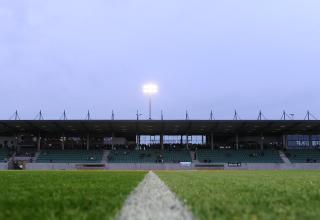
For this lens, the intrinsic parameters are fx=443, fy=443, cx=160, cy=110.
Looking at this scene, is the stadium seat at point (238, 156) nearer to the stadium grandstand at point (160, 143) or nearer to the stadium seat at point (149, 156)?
the stadium grandstand at point (160, 143)

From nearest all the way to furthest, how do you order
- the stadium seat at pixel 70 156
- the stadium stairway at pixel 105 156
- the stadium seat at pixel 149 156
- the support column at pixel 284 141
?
the stadium seat at pixel 149 156 → the stadium seat at pixel 70 156 → the stadium stairway at pixel 105 156 → the support column at pixel 284 141

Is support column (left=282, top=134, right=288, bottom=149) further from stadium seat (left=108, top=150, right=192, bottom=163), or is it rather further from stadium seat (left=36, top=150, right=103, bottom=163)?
stadium seat (left=36, top=150, right=103, bottom=163)

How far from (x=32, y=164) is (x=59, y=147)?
50.1 ft

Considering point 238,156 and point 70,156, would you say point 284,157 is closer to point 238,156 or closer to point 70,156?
point 238,156

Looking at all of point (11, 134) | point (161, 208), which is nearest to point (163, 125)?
point (11, 134)

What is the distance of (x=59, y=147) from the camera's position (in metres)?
77.2

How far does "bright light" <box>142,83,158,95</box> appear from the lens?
233 feet

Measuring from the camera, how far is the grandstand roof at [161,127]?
6658 centimetres

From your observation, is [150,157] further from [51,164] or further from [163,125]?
[51,164]

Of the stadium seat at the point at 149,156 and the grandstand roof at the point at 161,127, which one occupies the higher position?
the grandstand roof at the point at 161,127

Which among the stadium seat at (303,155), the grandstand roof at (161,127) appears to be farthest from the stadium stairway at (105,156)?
the stadium seat at (303,155)

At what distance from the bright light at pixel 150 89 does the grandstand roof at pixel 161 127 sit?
216 inches

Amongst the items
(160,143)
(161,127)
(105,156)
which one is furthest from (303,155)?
(105,156)

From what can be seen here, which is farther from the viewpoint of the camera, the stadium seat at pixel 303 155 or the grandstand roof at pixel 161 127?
the stadium seat at pixel 303 155
